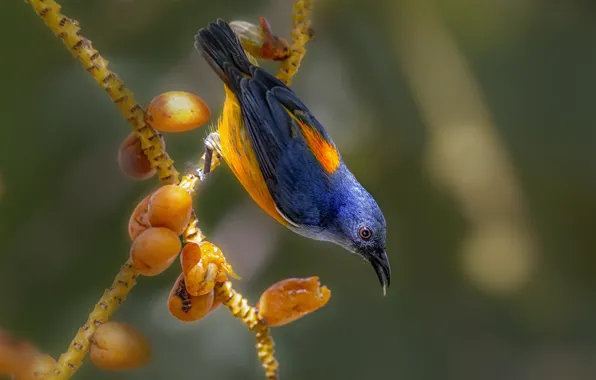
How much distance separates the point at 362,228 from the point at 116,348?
0.71 m

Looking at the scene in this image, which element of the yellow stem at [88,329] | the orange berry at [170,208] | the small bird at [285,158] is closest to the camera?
the yellow stem at [88,329]

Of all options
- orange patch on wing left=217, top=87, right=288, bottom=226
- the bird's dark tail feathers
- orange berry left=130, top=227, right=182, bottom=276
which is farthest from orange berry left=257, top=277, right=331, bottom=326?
the bird's dark tail feathers

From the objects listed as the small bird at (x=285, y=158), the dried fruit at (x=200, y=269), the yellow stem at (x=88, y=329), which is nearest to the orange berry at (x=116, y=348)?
the yellow stem at (x=88, y=329)

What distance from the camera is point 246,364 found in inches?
70.4

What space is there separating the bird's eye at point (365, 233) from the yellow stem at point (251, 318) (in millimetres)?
482

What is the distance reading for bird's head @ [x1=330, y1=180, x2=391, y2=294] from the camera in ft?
4.79

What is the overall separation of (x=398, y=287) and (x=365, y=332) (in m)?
0.18

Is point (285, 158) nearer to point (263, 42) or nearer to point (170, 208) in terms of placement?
point (263, 42)

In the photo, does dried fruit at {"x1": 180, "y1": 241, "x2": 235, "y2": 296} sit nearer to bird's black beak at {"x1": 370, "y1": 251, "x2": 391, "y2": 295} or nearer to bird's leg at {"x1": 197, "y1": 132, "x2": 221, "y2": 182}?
bird's leg at {"x1": 197, "y1": 132, "x2": 221, "y2": 182}

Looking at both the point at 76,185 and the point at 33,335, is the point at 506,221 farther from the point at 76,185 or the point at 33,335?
the point at 33,335

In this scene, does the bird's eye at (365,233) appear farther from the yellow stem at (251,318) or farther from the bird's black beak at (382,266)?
the yellow stem at (251,318)

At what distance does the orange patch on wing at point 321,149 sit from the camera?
4.76 ft

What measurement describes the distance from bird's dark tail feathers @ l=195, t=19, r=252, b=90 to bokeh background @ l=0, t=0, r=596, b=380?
0.31 m

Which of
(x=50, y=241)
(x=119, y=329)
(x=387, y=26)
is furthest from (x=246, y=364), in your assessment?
(x=387, y=26)
